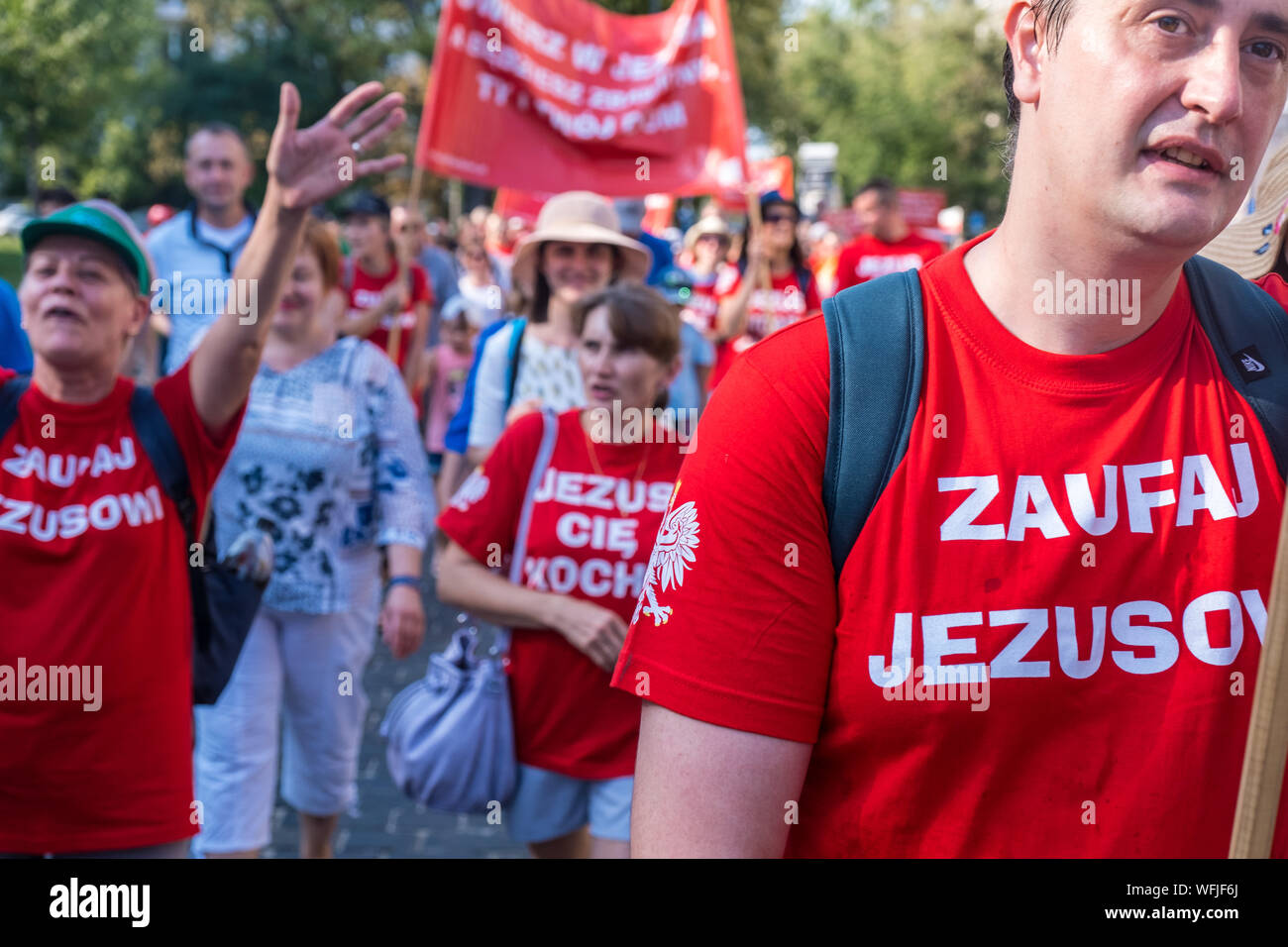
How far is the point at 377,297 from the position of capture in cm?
994

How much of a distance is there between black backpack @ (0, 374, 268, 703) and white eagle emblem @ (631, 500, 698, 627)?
2100 millimetres

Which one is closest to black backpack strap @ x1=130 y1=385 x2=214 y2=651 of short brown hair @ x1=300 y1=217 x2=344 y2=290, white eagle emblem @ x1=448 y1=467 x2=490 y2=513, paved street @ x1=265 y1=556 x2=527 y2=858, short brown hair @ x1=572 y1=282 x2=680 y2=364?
white eagle emblem @ x1=448 y1=467 x2=490 y2=513

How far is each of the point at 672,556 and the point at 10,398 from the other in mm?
2318

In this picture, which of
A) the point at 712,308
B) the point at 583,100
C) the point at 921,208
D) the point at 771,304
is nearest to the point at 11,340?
the point at 583,100

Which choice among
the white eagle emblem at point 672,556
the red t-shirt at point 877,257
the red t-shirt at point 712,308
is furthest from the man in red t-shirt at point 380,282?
the white eagle emblem at point 672,556

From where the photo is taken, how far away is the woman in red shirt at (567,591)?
405cm

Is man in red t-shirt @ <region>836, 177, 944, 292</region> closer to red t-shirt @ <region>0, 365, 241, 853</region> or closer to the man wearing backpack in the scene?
red t-shirt @ <region>0, 365, 241, 853</region>

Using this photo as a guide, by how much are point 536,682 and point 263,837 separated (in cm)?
126

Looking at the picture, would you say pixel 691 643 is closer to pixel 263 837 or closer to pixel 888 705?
pixel 888 705

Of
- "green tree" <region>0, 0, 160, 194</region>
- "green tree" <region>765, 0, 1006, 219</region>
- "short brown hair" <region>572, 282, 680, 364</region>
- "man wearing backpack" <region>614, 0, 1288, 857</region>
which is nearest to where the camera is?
"man wearing backpack" <region>614, 0, 1288, 857</region>

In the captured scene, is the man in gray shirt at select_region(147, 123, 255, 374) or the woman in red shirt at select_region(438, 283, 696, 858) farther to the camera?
the man in gray shirt at select_region(147, 123, 255, 374)

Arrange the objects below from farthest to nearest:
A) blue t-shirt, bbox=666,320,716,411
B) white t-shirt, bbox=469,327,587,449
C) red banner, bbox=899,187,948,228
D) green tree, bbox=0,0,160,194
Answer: green tree, bbox=0,0,160,194, red banner, bbox=899,187,948,228, white t-shirt, bbox=469,327,587,449, blue t-shirt, bbox=666,320,716,411

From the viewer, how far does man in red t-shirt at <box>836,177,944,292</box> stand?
1148 cm

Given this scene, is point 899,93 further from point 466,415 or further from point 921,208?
point 466,415
